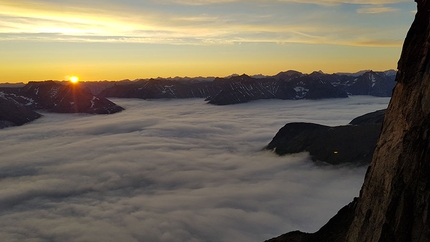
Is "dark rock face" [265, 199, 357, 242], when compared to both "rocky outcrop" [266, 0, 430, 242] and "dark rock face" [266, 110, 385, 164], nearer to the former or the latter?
"rocky outcrop" [266, 0, 430, 242]

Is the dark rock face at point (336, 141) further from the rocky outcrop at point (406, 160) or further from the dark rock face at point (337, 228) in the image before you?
the rocky outcrop at point (406, 160)

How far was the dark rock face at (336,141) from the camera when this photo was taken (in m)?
116

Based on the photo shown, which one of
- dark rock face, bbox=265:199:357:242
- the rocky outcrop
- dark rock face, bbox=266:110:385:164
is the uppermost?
the rocky outcrop

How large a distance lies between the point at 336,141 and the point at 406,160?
4489 inches

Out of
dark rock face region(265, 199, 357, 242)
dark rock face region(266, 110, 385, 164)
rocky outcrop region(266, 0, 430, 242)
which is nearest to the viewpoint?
rocky outcrop region(266, 0, 430, 242)

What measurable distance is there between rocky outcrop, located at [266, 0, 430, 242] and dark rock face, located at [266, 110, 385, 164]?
98578mm

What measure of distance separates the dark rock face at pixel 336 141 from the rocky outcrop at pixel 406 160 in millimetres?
98578

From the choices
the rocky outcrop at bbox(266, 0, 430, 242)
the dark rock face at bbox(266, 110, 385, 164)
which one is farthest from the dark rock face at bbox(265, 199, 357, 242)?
the dark rock face at bbox(266, 110, 385, 164)

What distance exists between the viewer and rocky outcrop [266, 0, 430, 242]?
61.3 ft

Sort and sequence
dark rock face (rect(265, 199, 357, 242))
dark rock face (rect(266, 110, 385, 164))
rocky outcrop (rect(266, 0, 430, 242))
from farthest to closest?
dark rock face (rect(266, 110, 385, 164)), dark rock face (rect(265, 199, 357, 242)), rocky outcrop (rect(266, 0, 430, 242))

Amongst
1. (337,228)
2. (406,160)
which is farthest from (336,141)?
(406,160)

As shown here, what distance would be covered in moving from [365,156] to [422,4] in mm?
103956

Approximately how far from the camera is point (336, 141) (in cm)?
12638

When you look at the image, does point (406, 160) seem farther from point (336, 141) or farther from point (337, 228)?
point (336, 141)
